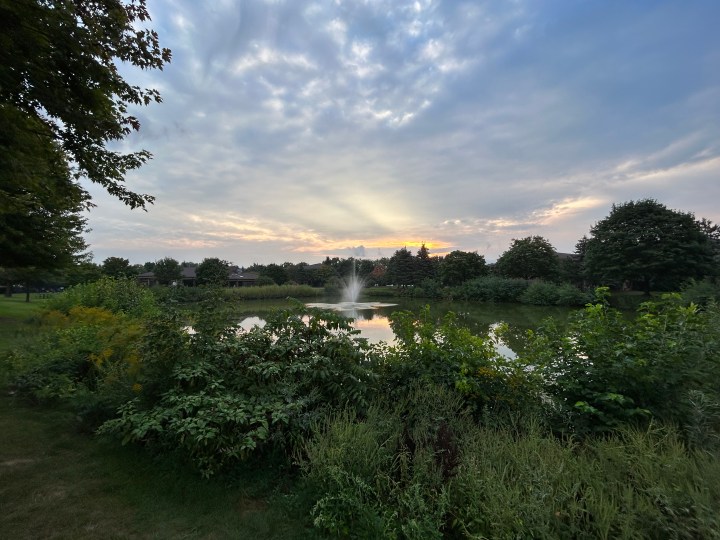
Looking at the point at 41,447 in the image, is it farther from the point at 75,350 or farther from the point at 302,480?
the point at 302,480

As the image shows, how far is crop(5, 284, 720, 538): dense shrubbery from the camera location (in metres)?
2.39

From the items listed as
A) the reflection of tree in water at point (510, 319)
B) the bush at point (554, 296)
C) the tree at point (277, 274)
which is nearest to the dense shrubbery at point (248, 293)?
the reflection of tree in water at point (510, 319)

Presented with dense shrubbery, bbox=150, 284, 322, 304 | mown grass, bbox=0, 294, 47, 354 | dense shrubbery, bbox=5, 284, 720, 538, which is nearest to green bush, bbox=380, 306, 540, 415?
dense shrubbery, bbox=5, 284, 720, 538

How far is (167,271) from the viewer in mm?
55656

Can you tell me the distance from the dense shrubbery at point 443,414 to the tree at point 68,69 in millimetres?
2402

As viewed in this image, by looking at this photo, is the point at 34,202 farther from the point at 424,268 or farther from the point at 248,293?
the point at 424,268

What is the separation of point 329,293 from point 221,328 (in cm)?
5101

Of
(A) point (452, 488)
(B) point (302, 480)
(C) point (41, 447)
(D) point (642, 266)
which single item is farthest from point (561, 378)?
(D) point (642, 266)

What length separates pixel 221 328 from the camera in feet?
15.2

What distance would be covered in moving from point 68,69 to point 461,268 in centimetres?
5211

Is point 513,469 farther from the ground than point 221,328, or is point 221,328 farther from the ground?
point 221,328

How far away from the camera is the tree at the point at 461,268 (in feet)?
173

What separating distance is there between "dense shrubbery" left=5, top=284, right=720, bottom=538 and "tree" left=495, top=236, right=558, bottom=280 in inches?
1857

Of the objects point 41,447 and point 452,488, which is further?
point 41,447
